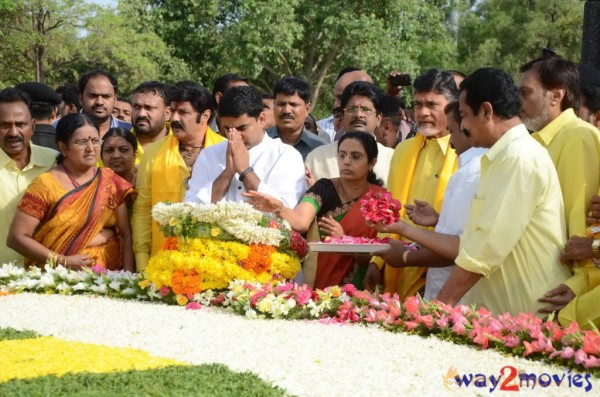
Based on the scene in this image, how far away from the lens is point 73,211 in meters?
7.20

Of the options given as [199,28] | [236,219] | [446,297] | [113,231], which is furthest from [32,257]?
[199,28]

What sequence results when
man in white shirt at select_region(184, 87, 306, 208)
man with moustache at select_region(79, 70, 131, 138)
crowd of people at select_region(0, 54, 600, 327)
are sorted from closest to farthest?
crowd of people at select_region(0, 54, 600, 327) < man in white shirt at select_region(184, 87, 306, 208) < man with moustache at select_region(79, 70, 131, 138)

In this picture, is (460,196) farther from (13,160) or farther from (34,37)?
(34,37)

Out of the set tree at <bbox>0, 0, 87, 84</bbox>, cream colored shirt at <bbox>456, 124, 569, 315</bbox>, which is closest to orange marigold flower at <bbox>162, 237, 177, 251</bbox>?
cream colored shirt at <bbox>456, 124, 569, 315</bbox>

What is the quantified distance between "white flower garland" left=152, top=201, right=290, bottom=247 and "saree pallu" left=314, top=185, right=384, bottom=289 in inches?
28.7

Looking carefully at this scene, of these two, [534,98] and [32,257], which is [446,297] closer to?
[534,98]

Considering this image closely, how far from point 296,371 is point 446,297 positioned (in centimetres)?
115

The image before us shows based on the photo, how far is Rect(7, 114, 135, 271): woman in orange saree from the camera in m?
7.12

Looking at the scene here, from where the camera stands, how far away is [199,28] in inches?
1435

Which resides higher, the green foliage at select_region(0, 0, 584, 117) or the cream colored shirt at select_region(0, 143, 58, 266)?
the green foliage at select_region(0, 0, 584, 117)

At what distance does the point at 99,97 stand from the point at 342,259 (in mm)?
3466

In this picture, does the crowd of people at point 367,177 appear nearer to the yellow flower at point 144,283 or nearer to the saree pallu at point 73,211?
the saree pallu at point 73,211

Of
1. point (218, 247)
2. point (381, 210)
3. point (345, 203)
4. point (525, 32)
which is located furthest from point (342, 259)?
point (525, 32)

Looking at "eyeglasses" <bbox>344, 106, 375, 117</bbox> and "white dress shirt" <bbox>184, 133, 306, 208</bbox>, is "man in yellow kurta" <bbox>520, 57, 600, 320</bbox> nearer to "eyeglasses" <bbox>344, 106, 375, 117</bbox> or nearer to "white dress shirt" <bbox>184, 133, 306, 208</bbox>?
"white dress shirt" <bbox>184, 133, 306, 208</bbox>
